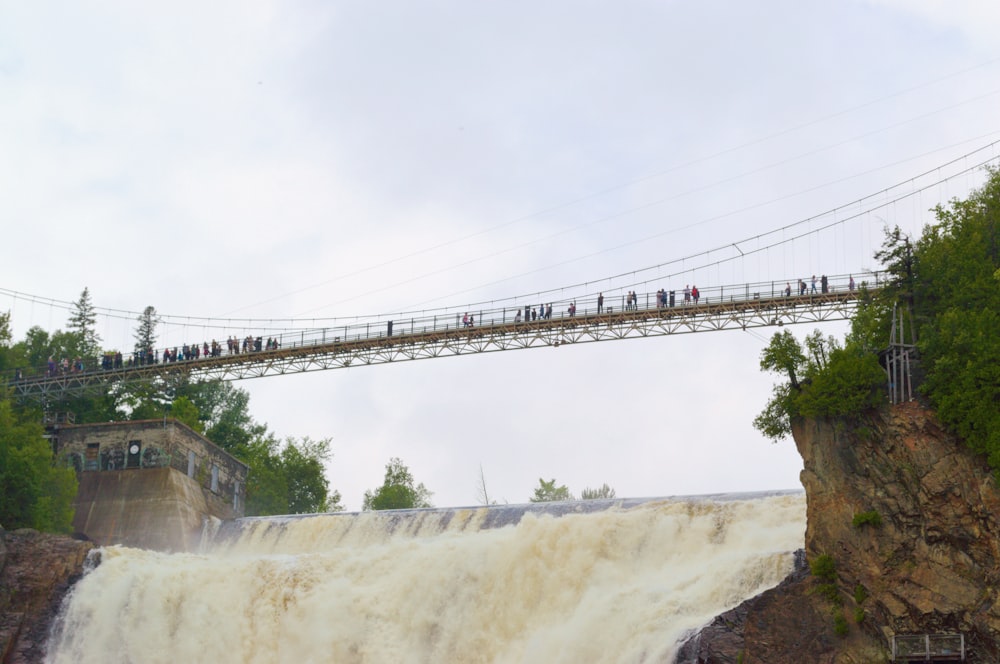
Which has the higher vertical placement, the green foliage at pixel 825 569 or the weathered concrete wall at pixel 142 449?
the weathered concrete wall at pixel 142 449

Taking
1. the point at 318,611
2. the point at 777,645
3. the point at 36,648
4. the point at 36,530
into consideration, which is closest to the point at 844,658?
the point at 777,645

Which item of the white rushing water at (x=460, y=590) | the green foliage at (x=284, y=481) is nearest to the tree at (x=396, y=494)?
the green foliage at (x=284, y=481)

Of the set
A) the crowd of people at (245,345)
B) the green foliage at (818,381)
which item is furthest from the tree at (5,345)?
the green foliage at (818,381)

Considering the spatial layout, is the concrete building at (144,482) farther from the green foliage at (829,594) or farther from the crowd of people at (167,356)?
the green foliage at (829,594)

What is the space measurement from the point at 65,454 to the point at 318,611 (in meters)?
26.6

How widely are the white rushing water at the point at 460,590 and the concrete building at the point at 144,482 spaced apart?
8.17 metres

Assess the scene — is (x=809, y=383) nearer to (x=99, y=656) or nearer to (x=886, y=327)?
(x=886, y=327)

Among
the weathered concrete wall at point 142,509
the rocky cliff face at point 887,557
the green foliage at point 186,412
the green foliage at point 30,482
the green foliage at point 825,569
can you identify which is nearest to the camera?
the rocky cliff face at point 887,557

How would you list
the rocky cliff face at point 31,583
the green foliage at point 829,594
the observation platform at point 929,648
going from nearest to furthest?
the observation platform at point 929,648, the green foliage at point 829,594, the rocky cliff face at point 31,583

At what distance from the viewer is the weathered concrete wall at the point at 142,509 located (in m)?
60.4

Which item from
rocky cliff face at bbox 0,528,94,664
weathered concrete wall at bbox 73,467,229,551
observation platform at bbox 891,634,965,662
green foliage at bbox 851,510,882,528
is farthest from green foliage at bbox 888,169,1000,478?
weathered concrete wall at bbox 73,467,229,551

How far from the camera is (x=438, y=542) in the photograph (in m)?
47.3

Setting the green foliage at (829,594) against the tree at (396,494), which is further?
the tree at (396,494)

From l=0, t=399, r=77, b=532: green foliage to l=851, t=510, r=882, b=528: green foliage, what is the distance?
38.2m
